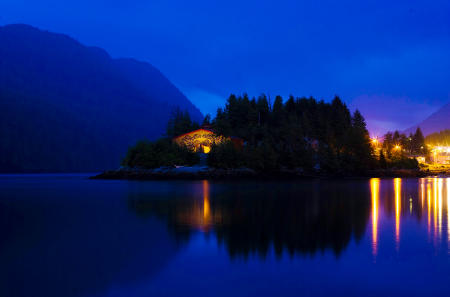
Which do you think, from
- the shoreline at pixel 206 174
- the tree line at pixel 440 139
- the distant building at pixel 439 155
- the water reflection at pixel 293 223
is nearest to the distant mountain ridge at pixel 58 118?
the shoreline at pixel 206 174

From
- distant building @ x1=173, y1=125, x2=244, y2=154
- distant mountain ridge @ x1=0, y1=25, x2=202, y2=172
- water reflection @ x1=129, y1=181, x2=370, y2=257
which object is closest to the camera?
water reflection @ x1=129, y1=181, x2=370, y2=257

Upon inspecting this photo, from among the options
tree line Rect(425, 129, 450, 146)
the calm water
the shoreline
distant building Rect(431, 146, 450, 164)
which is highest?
tree line Rect(425, 129, 450, 146)

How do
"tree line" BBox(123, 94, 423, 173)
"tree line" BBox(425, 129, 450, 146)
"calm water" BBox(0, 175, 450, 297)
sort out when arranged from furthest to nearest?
"tree line" BBox(425, 129, 450, 146) → "tree line" BBox(123, 94, 423, 173) → "calm water" BBox(0, 175, 450, 297)

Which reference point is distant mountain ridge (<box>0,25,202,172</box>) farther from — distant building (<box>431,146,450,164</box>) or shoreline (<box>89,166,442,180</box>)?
distant building (<box>431,146,450,164</box>)

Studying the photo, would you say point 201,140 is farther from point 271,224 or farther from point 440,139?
point 440,139

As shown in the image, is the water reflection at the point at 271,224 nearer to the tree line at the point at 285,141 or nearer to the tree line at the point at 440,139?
the tree line at the point at 285,141

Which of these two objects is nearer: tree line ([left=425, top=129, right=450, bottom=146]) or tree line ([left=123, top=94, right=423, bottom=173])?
tree line ([left=123, top=94, right=423, bottom=173])

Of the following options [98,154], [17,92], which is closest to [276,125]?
[98,154]

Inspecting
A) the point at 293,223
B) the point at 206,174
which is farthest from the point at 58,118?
the point at 293,223

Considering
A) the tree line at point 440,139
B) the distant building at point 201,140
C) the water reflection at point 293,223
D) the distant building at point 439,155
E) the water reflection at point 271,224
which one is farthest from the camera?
the tree line at point 440,139

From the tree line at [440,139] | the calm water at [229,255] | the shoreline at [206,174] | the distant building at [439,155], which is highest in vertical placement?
the tree line at [440,139]

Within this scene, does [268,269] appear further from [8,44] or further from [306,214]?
[8,44]

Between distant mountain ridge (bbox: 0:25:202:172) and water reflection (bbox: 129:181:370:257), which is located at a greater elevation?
distant mountain ridge (bbox: 0:25:202:172)

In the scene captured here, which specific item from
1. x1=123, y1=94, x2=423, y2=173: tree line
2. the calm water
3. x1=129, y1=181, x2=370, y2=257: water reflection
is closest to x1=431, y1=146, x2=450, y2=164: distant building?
x1=123, y1=94, x2=423, y2=173: tree line
